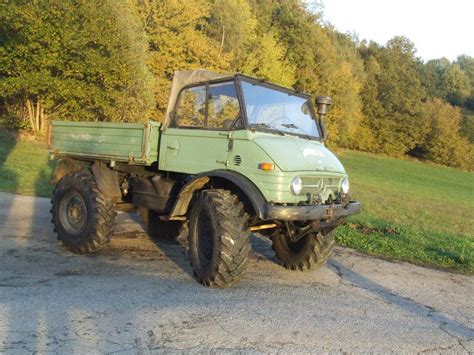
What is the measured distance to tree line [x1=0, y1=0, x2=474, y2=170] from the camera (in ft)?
70.2

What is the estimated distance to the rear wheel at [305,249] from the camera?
630 cm

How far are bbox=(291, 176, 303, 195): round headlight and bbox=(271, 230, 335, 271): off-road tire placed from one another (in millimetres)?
1204

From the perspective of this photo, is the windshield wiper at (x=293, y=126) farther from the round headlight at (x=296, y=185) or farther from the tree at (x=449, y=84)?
the tree at (x=449, y=84)

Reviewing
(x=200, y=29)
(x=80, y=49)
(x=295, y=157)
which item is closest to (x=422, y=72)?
(x=200, y=29)

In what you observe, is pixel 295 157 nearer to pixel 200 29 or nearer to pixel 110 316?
pixel 110 316

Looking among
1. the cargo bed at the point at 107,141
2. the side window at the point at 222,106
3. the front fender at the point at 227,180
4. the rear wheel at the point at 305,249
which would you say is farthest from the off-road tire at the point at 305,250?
the cargo bed at the point at 107,141

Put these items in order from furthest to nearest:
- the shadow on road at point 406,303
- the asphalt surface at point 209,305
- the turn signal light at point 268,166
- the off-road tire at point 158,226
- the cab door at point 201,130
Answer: the off-road tire at point 158,226 < the cab door at point 201,130 < the turn signal light at point 268,166 < the shadow on road at point 406,303 < the asphalt surface at point 209,305

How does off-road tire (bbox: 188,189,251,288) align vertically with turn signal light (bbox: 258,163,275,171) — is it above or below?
below

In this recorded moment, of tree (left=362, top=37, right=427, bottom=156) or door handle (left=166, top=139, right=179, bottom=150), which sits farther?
tree (left=362, top=37, right=427, bottom=156)

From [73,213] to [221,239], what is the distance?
2898 millimetres

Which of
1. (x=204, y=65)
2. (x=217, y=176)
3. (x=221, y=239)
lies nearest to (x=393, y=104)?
(x=204, y=65)

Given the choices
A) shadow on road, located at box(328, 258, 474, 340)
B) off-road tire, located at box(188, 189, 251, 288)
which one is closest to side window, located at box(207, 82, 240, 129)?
off-road tire, located at box(188, 189, 251, 288)

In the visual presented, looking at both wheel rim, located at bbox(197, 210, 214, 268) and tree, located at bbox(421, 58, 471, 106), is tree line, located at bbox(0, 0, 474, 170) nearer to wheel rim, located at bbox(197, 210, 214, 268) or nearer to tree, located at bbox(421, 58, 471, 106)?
tree, located at bbox(421, 58, 471, 106)

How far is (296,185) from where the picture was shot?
5.25 m
